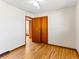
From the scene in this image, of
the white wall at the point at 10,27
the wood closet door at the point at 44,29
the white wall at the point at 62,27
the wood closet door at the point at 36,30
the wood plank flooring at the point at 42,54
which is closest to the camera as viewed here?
the wood plank flooring at the point at 42,54

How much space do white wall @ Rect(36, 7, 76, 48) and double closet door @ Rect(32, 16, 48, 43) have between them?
1.08 feet

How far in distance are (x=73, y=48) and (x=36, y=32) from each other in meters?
2.68

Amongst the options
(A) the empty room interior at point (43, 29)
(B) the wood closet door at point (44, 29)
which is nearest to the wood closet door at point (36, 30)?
(A) the empty room interior at point (43, 29)

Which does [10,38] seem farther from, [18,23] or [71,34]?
[71,34]

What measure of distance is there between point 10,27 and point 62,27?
9.03 ft

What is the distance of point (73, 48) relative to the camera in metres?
3.36

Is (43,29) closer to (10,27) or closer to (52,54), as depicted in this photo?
(52,54)

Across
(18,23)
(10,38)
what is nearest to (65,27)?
(18,23)

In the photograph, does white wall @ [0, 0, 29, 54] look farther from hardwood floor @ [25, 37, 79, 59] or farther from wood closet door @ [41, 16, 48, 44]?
wood closet door @ [41, 16, 48, 44]

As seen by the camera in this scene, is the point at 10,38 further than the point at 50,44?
No

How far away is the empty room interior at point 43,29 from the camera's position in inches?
107

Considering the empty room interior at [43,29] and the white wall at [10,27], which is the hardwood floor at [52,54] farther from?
the white wall at [10,27]

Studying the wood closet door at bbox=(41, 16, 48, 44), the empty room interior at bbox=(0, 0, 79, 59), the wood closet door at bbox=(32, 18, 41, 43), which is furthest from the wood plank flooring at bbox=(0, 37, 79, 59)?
the wood closet door at bbox=(32, 18, 41, 43)

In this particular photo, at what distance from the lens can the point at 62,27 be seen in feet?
12.2
